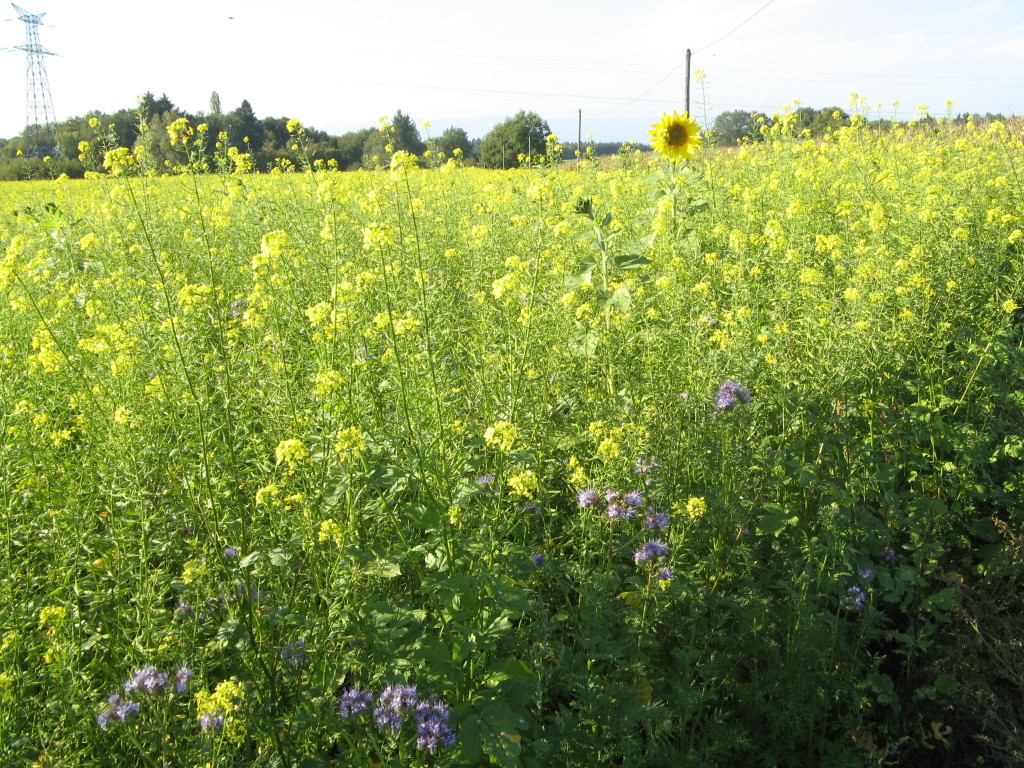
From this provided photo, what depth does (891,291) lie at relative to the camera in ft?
10.3

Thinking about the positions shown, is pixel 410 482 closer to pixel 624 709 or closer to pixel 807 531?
pixel 624 709

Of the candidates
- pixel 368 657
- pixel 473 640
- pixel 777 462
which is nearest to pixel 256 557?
pixel 368 657

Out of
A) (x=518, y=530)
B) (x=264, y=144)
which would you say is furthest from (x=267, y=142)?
(x=518, y=530)

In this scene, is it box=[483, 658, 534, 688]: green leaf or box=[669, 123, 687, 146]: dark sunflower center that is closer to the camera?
box=[483, 658, 534, 688]: green leaf

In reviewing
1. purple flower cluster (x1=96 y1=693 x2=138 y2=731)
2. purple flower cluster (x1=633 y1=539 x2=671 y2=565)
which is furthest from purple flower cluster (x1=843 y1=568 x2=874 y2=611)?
purple flower cluster (x1=96 y1=693 x2=138 y2=731)

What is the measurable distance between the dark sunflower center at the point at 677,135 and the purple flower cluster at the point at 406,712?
461cm

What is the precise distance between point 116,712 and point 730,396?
2.24m

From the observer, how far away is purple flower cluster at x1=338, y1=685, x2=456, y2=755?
5.14ft

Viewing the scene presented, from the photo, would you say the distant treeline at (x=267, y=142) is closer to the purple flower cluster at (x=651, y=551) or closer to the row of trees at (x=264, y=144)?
the row of trees at (x=264, y=144)

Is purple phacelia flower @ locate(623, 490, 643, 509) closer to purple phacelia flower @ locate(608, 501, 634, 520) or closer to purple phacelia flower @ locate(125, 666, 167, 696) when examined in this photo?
purple phacelia flower @ locate(608, 501, 634, 520)

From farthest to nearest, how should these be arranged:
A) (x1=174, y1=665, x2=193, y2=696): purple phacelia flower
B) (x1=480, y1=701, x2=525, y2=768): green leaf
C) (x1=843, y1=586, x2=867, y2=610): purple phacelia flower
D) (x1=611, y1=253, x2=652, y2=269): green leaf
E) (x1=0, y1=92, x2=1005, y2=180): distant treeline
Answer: (x1=0, y1=92, x2=1005, y2=180): distant treeline
(x1=611, y1=253, x2=652, y2=269): green leaf
(x1=843, y1=586, x2=867, y2=610): purple phacelia flower
(x1=174, y1=665, x2=193, y2=696): purple phacelia flower
(x1=480, y1=701, x2=525, y2=768): green leaf

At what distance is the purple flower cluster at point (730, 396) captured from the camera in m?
2.45

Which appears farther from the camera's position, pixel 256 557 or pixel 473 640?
pixel 256 557

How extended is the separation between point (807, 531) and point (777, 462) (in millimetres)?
393
